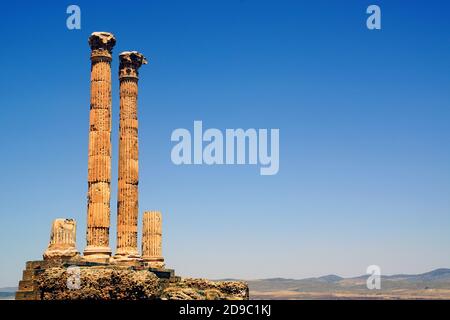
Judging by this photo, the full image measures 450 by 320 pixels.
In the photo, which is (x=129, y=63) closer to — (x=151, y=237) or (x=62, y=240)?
(x=151, y=237)

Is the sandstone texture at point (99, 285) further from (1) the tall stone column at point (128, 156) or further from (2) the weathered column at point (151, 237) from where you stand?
(2) the weathered column at point (151, 237)

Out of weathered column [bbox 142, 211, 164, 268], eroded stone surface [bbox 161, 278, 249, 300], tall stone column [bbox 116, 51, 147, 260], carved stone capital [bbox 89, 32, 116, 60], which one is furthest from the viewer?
weathered column [bbox 142, 211, 164, 268]

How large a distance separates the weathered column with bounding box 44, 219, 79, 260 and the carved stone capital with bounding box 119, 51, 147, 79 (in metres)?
9.34

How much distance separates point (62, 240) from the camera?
26.4 metres

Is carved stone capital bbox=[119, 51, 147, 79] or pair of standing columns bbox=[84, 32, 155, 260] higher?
carved stone capital bbox=[119, 51, 147, 79]

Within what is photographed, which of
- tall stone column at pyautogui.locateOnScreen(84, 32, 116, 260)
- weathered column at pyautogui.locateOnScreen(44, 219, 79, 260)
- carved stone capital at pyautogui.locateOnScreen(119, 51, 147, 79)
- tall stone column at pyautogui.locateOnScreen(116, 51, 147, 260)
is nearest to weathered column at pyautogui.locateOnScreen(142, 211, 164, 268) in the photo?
tall stone column at pyautogui.locateOnScreen(116, 51, 147, 260)

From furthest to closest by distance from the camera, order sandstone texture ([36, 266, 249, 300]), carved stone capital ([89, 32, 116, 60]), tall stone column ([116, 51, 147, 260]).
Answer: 1. tall stone column ([116, 51, 147, 260])
2. carved stone capital ([89, 32, 116, 60])
3. sandstone texture ([36, 266, 249, 300])

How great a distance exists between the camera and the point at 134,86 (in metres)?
33.7

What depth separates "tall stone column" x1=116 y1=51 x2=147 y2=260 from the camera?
32.4 meters

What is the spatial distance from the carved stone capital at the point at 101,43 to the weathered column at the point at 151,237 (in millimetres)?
7527

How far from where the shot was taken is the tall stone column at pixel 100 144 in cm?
2972

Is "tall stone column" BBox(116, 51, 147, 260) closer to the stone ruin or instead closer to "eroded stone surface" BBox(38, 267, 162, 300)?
the stone ruin

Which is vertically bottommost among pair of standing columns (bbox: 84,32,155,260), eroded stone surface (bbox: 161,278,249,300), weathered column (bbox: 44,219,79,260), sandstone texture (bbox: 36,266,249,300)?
eroded stone surface (bbox: 161,278,249,300)

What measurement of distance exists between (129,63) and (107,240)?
8.70 metres
